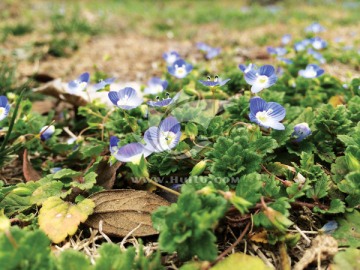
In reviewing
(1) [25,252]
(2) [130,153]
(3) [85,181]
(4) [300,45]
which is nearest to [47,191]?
(3) [85,181]

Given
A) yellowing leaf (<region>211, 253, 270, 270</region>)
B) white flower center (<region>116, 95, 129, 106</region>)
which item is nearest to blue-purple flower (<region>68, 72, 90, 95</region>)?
white flower center (<region>116, 95, 129, 106</region>)

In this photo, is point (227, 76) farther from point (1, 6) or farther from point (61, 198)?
point (1, 6)

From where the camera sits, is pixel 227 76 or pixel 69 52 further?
pixel 69 52

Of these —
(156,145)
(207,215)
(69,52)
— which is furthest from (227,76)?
(69,52)

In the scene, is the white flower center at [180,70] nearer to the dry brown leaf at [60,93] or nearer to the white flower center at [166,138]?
the dry brown leaf at [60,93]

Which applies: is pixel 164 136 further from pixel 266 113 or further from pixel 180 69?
pixel 180 69
